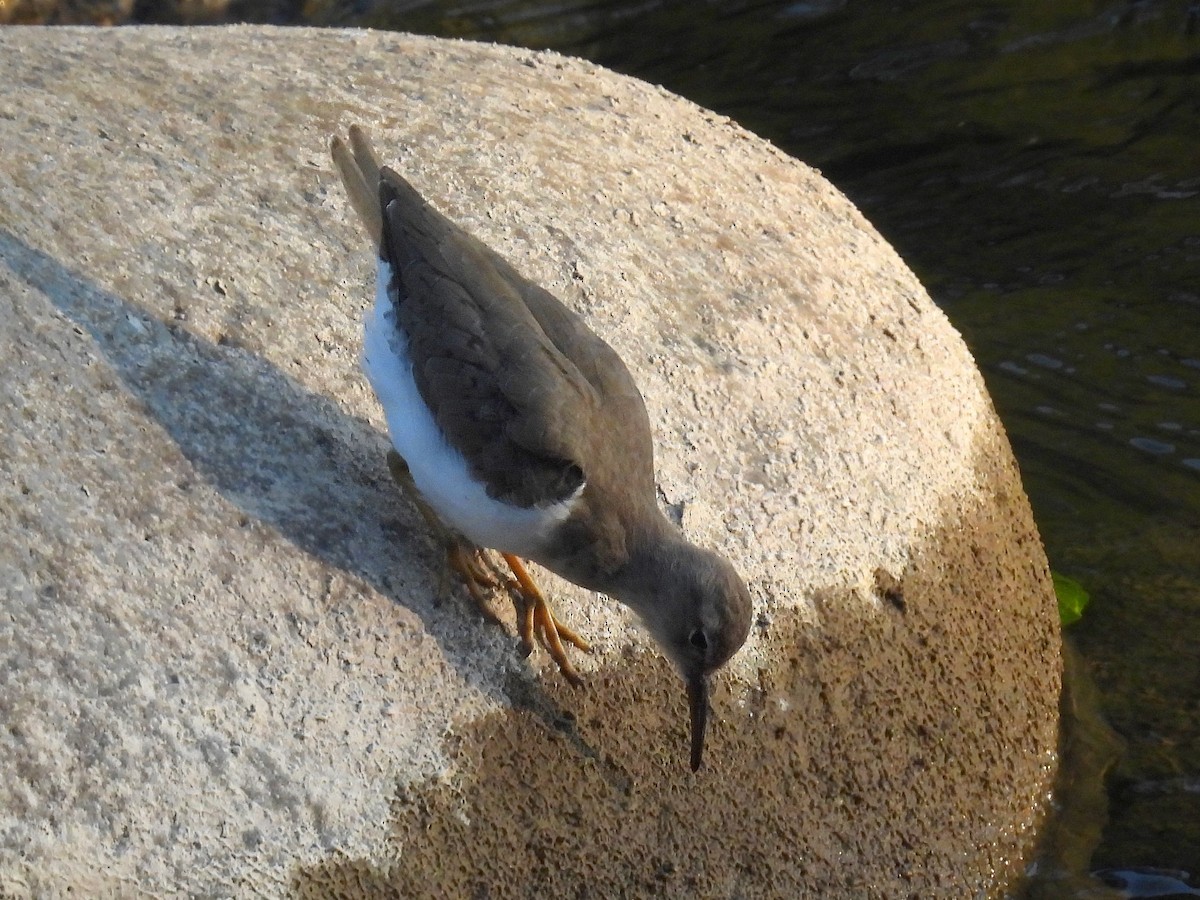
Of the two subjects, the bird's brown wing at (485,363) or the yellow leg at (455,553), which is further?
the yellow leg at (455,553)

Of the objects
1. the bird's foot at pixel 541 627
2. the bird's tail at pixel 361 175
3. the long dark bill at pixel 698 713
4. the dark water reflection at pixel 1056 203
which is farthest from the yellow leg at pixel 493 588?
the dark water reflection at pixel 1056 203

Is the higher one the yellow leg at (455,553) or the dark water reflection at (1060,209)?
the yellow leg at (455,553)

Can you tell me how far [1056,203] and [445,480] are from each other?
6687mm

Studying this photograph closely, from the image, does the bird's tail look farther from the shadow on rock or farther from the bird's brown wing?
the shadow on rock

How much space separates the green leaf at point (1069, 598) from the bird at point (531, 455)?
2704mm

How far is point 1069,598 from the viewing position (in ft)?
21.5

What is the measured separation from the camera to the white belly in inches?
168

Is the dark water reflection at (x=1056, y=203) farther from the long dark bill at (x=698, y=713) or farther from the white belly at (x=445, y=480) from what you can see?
the white belly at (x=445, y=480)

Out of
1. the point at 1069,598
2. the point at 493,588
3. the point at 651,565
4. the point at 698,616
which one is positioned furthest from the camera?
the point at 1069,598

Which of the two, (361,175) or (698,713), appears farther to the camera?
(361,175)

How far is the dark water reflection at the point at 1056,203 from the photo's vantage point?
6320mm

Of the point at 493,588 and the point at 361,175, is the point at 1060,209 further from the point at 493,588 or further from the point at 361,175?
the point at 493,588

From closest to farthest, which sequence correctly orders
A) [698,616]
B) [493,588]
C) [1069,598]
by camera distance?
[698,616], [493,588], [1069,598]

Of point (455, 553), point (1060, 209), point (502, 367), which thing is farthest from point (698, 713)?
point (1060, 209)
